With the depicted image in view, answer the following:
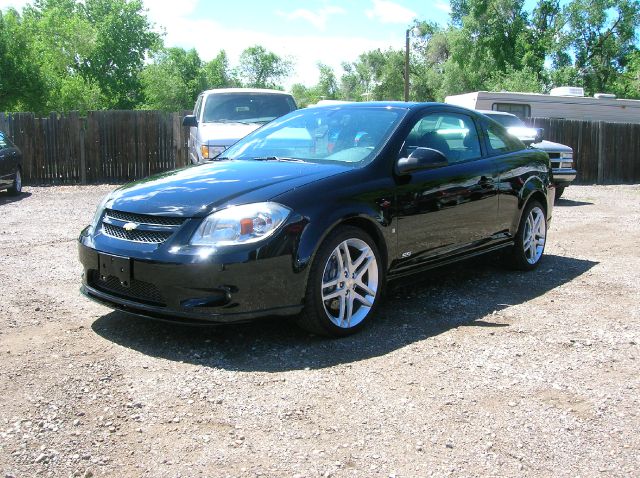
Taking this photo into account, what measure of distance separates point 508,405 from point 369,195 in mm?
1741

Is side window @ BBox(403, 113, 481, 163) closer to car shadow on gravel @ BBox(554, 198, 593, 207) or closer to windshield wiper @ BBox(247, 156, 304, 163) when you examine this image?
windshield wiper @ BBox(247, 156, 304, 163)

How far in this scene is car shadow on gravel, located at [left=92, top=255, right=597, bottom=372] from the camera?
404 centimetres

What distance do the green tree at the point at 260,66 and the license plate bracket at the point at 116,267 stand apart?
97.9 m

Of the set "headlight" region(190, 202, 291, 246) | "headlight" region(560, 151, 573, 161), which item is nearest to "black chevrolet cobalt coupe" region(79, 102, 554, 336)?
"headlight" region(190, 202, 291, 246)

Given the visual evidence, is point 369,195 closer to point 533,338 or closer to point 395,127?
point 395,127

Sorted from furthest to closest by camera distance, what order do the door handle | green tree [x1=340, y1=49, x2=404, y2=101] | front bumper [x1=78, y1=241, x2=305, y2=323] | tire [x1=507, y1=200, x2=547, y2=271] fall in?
green tree [x1=340, y1=49, x2=404, y2=101] → tire [x1=507, y1=200, x2=547, y2=271] → the door handle → front bumper [x1=78, y1=241, x2=305, y2=323]

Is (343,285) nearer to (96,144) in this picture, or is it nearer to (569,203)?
(569,203)

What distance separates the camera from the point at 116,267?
4.15 metres

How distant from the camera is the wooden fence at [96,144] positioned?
16.0 meters

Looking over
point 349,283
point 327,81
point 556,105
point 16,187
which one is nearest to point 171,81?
point 327,81

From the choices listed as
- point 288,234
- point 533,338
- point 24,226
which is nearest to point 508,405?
point 533,338

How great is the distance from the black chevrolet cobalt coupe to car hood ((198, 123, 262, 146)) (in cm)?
513

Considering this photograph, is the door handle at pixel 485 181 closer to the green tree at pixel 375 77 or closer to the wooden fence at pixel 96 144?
the wooden fence at pixel 96 144

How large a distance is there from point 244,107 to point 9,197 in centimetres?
545
